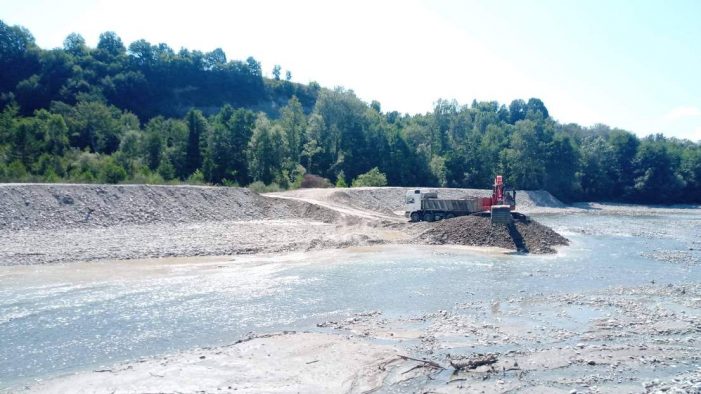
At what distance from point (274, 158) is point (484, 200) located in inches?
1342

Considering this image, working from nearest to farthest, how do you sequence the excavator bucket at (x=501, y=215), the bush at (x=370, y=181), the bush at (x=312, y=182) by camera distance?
the excavator bucket at (x=501, y=215), the bush at (x=312, y=182), the bush at (x=370, y=181)

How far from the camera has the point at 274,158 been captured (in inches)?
2790

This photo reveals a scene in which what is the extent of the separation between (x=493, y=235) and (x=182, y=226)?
23.0 m

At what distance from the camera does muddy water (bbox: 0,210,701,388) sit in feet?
54.2

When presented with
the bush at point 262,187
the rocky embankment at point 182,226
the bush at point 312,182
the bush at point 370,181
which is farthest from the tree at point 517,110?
the rocky embankment at point 182,226

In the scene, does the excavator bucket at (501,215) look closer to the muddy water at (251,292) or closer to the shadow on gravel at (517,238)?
the shadow on gravel at (517,238)

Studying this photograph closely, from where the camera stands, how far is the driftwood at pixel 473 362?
1407cm

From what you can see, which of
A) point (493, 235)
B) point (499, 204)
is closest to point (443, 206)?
point (499, 204)

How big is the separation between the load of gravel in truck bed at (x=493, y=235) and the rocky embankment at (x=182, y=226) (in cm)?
7

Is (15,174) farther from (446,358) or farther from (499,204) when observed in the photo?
(446,358)

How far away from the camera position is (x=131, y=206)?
4203 centimetres

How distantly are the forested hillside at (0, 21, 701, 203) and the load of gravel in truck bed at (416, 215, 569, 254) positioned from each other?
28.8 metres

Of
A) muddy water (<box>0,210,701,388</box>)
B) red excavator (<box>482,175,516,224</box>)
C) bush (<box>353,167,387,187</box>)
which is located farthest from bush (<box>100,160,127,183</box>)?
red excavator (<box>482,175,516,224</box>)

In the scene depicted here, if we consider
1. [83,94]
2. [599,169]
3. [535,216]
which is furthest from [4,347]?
[599,169]
